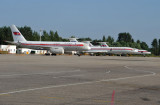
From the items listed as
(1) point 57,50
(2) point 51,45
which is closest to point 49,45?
(2) point 51,45

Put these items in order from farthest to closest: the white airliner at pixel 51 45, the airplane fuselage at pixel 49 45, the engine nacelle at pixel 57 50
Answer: the airplane fuselage at pixel 49 45
the white airliner at pixel 51 45
the engine nacelle at pixel 57 50

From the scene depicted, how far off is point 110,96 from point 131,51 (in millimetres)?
100079

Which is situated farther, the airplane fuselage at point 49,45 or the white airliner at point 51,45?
the airplane fuselage at point 49,45

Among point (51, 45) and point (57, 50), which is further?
point (51, 45)

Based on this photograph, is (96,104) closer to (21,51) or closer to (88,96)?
(88,96)

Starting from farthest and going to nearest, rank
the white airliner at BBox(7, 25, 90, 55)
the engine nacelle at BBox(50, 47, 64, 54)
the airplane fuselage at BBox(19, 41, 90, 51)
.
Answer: the airplane fuselage at BBox(19, 41, 90, 51) < the white airliner at BBox(7, 25, 90, 55) < the engine nacelle at BBox(50, 47, 64, 54)

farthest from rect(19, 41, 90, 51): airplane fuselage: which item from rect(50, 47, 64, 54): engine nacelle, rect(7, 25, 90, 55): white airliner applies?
rect(50, 47, 64, 54): engine nacelle

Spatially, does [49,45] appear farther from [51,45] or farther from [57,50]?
[57,50]

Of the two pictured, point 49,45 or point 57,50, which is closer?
point 57,50

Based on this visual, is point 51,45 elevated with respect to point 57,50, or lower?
elevated

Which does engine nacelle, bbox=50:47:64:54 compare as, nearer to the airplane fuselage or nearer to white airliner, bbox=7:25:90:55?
white airliner, bbox=7:25:90:55

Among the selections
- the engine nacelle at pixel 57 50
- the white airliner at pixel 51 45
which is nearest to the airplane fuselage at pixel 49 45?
the white airliner at pixel 51 45

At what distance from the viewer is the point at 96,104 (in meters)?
8.37

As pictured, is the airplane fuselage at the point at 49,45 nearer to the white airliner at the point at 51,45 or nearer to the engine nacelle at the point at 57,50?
the white airliner at the point at 51,45
